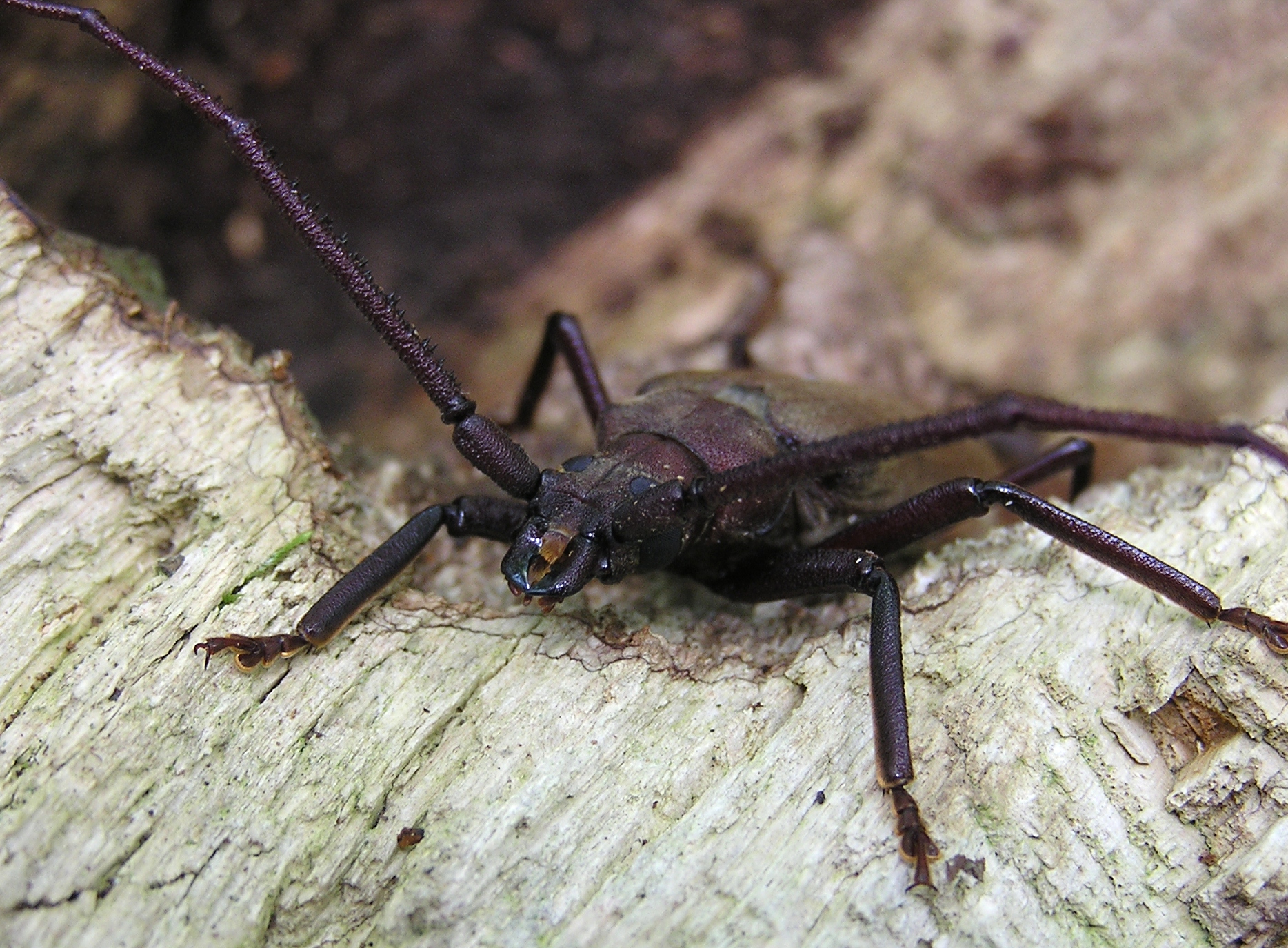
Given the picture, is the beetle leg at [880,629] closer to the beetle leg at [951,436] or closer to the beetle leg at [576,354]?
the beetle leg at [951,436]

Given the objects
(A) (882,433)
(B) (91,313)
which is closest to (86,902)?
(B) (91,313)

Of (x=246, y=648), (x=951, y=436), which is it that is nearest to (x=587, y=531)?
(x=246, y=648)

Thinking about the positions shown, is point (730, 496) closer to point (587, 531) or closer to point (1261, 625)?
point (587, 531)

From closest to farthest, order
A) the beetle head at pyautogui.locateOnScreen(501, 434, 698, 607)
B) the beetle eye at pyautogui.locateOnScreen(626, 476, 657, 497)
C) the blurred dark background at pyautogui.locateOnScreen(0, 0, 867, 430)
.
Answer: the beetle head at pyautogui.locateOnScreen(501, 434, 698, 607), the beetle eye at pyautogui.locateOnScreen(626, 476, 657, 497), the blurred dark background at pyautogui.locateOnScreen(0, 0, 867, 430)

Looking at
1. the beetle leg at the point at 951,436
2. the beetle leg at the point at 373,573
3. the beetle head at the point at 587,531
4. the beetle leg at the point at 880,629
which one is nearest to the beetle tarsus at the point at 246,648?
the beetle leg at the point at 373,573

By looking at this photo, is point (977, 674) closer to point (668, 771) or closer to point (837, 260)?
point (668, 771)

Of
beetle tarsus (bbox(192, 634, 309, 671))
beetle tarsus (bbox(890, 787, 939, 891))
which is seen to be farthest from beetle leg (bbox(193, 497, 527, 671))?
beetle tarsus (bbox(890, 787, 939, 891))

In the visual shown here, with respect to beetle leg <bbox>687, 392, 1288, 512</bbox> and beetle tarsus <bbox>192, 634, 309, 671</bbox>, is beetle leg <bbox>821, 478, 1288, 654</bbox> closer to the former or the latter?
beetle leg <bbox>687, 392, 1288, 512</bbox>
